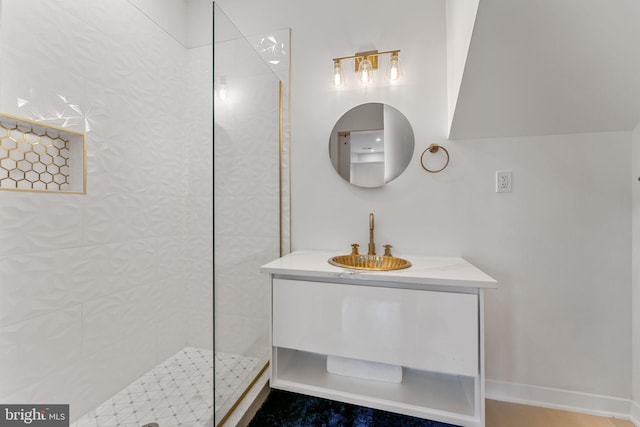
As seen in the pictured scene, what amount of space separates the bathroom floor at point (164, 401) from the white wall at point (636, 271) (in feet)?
6.45

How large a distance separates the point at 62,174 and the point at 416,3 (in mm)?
2043

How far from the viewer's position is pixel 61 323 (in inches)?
48.3

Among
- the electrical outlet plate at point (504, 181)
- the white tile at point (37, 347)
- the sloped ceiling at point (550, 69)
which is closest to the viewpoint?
the sloped ceiling at point (550, 69)

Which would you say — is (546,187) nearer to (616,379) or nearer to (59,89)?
(616,379)

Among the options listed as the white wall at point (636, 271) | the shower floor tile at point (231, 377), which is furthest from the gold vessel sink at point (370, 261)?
the white wall at point (636, 271)

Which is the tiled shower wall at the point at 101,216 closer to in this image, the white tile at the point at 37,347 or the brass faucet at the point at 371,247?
the white tile at the point at 37,347

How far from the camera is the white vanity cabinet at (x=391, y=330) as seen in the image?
3.58ft

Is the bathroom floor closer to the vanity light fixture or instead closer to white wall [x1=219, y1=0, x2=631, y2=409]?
white wall [x1=219, y1=0, x2=631, y2=409]

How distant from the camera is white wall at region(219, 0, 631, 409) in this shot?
4.45ft

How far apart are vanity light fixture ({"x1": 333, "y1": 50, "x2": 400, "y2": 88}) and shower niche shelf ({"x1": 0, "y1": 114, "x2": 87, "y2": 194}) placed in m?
1.38

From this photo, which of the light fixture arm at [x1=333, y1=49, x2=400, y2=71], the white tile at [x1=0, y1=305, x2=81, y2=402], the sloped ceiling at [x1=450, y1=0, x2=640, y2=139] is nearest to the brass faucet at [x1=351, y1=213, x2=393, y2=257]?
the sloped ceiling at [x1=450, y1=0, x2=640, y2=139]

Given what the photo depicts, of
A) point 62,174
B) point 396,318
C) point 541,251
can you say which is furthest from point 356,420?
point 62,174

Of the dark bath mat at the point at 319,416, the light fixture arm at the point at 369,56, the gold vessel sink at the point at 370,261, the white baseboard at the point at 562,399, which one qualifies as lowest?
the dark bath mat at the point at 319,416

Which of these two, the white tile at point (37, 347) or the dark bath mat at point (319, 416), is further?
the dark bath mat at point (319, 416)
